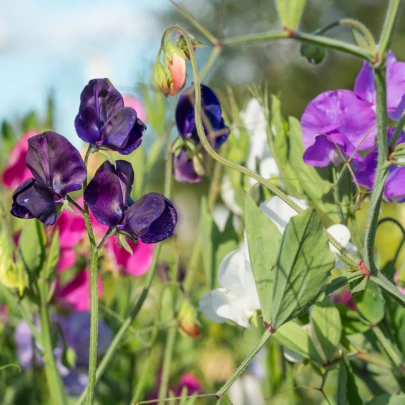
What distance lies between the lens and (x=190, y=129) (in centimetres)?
61

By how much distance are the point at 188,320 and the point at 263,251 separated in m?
0.26

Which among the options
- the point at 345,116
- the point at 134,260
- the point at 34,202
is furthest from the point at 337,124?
the point at 134,260

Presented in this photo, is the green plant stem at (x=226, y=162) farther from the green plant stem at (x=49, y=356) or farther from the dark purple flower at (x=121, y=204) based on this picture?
the green plant stem at (x=49, y=356)

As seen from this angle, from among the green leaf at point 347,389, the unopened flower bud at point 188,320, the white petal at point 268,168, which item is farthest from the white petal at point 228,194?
the green leaf at point 347,389

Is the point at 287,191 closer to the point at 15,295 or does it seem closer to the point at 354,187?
the point at 354,187

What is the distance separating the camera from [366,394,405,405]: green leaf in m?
0.50

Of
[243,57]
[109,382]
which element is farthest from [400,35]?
[109,382]

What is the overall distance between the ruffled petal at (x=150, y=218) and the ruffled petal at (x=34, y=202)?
5 cm

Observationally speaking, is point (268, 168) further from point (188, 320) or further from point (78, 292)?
point (78, 292)

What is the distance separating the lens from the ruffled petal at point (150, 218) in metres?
0.45

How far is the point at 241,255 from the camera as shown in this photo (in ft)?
1.89

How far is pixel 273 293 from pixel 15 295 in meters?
0.33

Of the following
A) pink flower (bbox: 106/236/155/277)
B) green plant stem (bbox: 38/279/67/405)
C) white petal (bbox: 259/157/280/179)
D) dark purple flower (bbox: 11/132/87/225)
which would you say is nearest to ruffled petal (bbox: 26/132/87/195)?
dark purple flower (bbox: 11/132/87/225)

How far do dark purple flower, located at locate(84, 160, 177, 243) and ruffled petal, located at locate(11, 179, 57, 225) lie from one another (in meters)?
0.02
